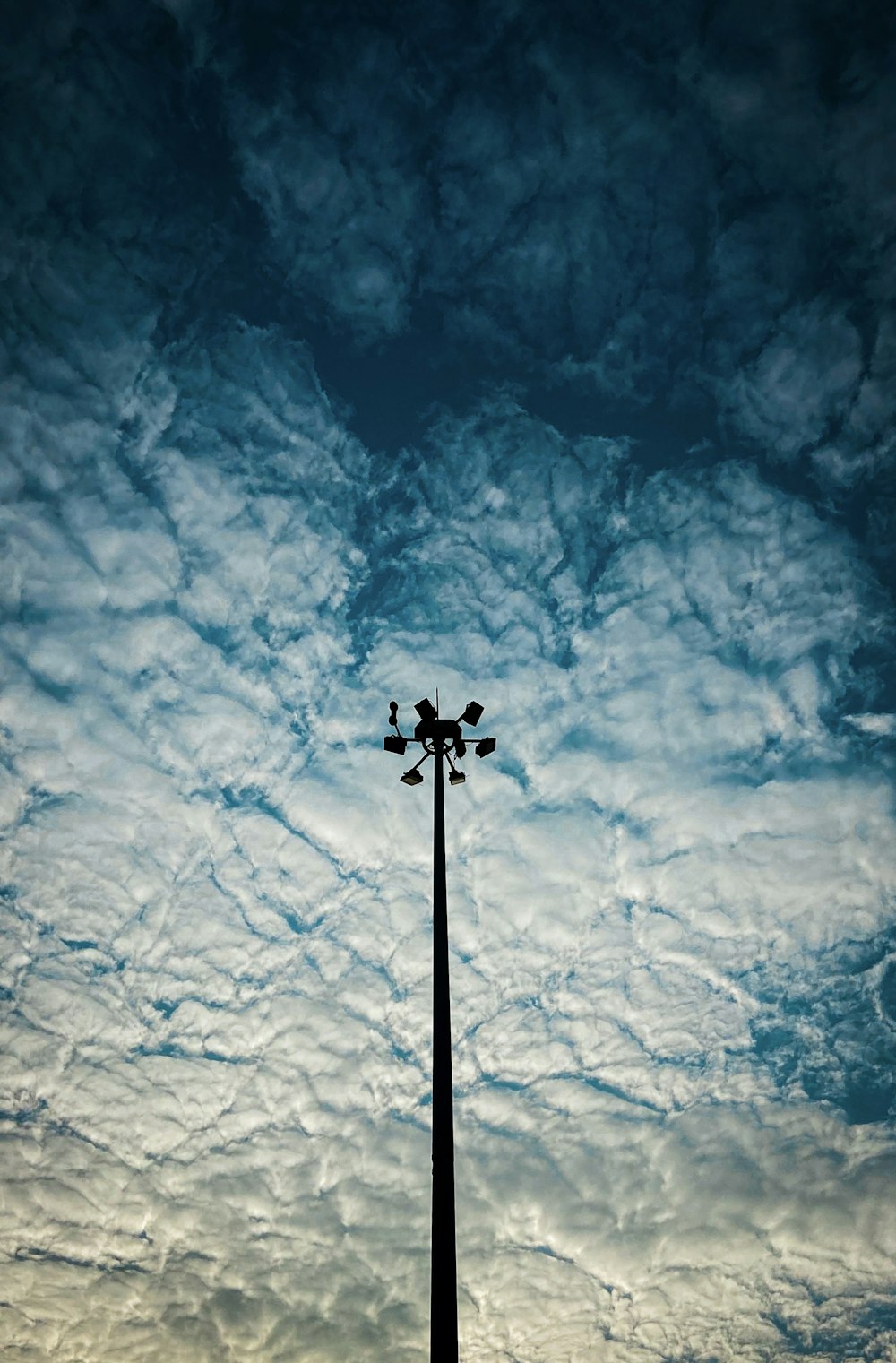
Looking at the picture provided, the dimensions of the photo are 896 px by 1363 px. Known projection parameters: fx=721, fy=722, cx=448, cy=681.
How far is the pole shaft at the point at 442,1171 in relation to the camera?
5.74 m

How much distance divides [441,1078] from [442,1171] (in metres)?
0.77

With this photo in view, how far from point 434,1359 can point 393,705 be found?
23.5 feet

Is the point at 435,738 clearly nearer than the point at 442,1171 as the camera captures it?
No

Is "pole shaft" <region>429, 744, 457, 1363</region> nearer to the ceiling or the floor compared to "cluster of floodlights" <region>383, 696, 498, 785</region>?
nearer to the floor

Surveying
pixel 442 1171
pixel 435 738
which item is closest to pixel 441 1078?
pixel 442 1171

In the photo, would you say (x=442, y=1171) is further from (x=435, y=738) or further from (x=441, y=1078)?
(x=435, y=738)

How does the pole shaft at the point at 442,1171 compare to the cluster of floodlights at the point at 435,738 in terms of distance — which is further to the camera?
the cluster of floodlights at the point at 435,738

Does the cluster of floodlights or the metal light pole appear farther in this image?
the cluster of floodlights

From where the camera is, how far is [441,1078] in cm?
702

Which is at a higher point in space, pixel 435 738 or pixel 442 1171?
pixel 435 738

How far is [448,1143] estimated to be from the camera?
21.5ft

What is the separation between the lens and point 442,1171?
6445mm

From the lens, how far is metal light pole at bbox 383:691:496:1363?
19.1 feet

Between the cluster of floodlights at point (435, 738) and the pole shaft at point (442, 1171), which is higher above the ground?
the cluster of floodlights at point (435, 738)
